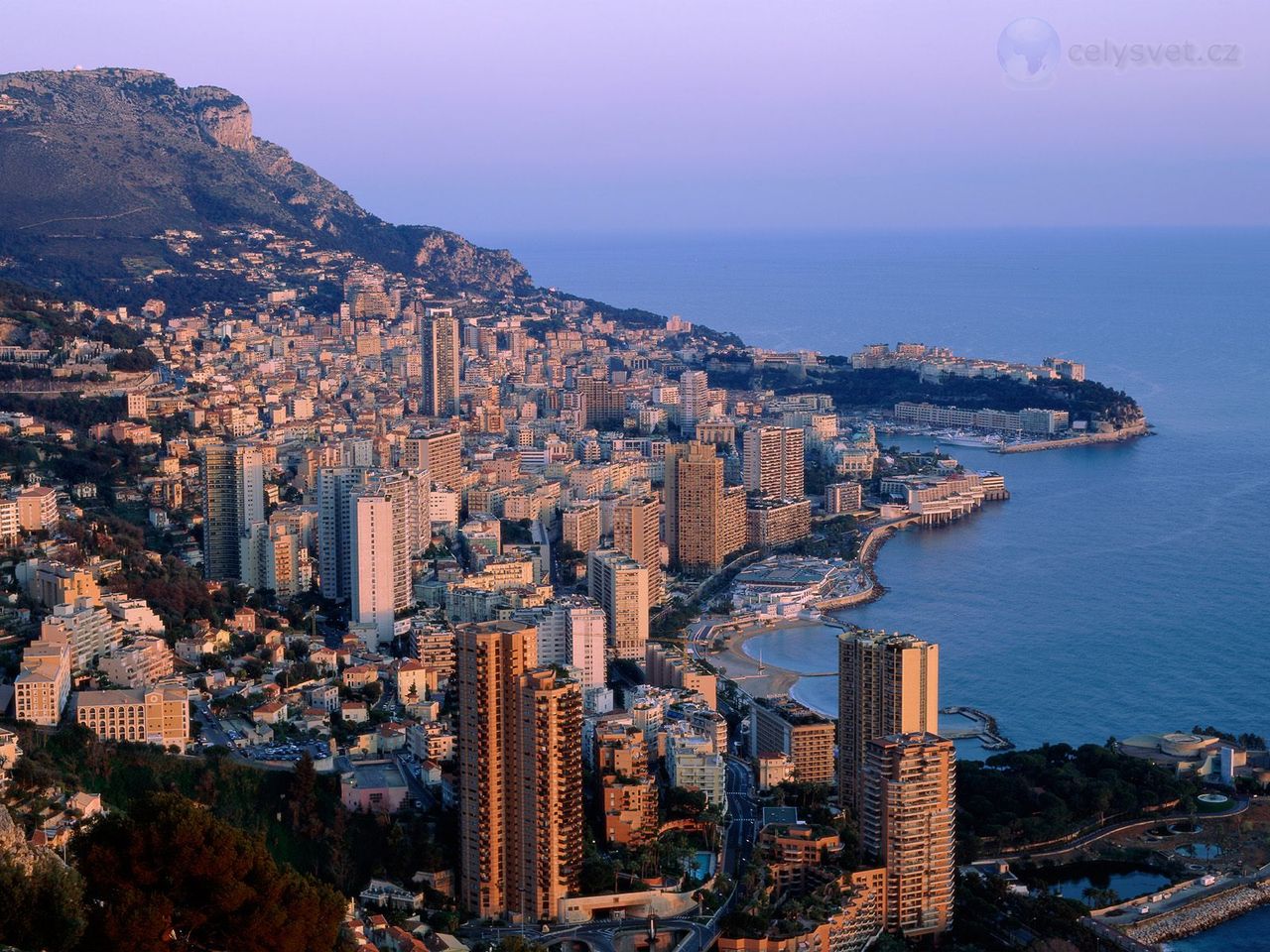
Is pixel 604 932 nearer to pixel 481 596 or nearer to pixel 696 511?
pixel 481 596

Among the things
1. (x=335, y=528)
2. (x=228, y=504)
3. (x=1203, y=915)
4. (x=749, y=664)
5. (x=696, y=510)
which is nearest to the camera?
(x=1203, y=915)

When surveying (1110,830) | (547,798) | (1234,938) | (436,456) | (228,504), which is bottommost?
(1234,938)

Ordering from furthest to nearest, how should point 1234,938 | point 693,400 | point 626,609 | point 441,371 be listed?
point 693,400
point 441,371
point 626,609
point 1234,938

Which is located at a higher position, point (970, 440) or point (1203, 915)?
point (970, 440)

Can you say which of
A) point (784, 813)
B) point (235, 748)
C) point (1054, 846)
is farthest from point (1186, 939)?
point (235, 748)

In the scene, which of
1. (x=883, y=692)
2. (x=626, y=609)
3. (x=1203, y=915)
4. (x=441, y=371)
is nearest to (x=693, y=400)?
(x=441, y=371)

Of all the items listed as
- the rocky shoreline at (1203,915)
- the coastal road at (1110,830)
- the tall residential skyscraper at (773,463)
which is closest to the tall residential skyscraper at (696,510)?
the tall residential skyscraper at (773,463)

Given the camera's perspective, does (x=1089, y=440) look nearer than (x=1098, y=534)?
No
